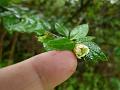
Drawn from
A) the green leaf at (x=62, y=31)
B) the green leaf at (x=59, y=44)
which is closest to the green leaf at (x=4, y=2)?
the green leaf at (x=62, y=31)

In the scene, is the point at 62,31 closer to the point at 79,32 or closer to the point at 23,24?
the point at 79,32

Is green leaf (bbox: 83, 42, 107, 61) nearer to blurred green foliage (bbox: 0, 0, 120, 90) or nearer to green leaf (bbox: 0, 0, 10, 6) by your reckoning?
green leaf (bbox: 0, 0, 10, 6)

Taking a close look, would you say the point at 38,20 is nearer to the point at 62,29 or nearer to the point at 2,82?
the point at 62,29

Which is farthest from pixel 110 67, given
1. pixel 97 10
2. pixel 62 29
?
pixel 62 29

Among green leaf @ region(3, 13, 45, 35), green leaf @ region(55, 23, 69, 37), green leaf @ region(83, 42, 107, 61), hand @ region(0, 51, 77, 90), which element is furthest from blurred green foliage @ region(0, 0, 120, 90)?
hand @ region(0, 51, 77, 90)

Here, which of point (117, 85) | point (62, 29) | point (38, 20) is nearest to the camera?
point (62, 29)

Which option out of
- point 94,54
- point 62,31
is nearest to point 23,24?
point 62,31
